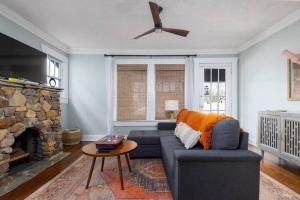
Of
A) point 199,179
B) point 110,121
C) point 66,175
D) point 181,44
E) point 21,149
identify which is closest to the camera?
point 199,179

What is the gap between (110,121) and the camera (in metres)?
4.96

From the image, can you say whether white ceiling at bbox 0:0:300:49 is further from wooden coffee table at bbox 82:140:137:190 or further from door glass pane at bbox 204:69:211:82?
wooden coffee table at bbox 82:140:137:190

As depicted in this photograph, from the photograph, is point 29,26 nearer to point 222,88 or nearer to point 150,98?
point 150,98

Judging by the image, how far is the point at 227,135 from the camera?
1.99 m

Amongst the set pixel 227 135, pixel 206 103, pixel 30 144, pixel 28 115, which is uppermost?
pixel 206 103

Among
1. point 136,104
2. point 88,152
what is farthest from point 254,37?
point 88,152

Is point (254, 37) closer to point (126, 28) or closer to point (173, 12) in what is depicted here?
point (173, 12)

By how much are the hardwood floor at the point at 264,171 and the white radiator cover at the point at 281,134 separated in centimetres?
21

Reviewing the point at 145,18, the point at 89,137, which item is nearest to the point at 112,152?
the point at 145,18

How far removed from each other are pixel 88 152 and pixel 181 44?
136 inches

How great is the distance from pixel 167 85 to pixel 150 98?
58 cm

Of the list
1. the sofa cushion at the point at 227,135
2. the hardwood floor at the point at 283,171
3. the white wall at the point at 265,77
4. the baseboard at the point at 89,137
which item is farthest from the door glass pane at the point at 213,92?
A: the sofa cushion at the point at 227,135

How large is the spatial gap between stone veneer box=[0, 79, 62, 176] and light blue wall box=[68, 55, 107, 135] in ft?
3.84

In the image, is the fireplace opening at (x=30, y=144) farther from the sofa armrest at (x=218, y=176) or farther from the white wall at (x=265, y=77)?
the white wall at (x=265, y=77)
